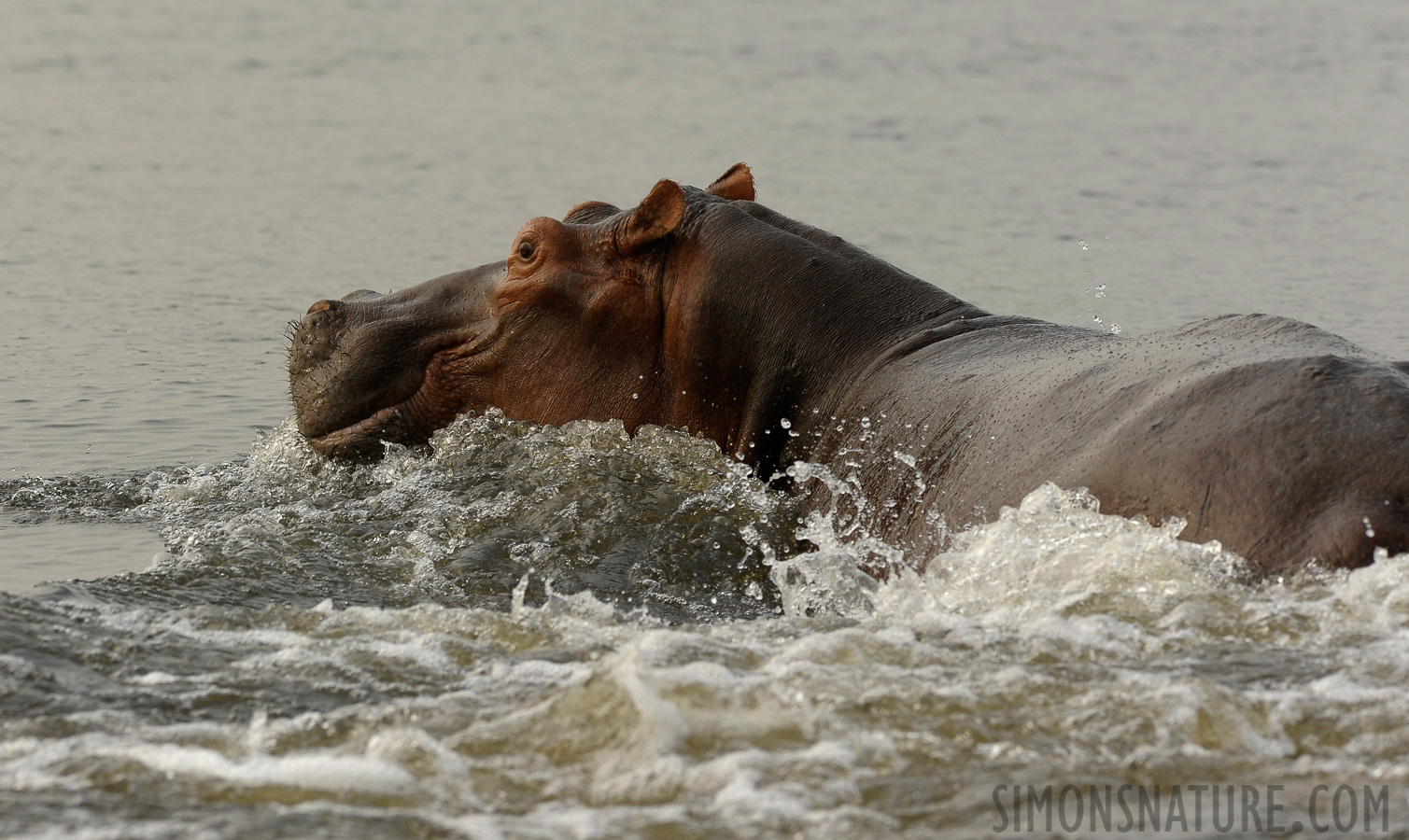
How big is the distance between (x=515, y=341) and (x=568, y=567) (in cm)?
98

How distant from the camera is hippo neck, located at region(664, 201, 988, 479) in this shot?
5691 mm

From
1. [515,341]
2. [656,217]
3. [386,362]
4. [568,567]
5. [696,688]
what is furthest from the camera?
A: [386,362]

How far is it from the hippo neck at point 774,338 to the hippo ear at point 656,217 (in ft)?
0.37

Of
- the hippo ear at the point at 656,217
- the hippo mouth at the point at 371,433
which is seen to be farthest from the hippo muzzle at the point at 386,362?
the hippo ear at the point at 656,217

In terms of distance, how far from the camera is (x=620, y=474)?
19.4 feet

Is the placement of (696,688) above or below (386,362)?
below

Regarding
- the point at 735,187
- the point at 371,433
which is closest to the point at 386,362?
the point at 371,433

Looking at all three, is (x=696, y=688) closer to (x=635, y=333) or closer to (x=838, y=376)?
(x=838, y=376)

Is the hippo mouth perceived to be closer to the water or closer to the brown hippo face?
the brown hippo face

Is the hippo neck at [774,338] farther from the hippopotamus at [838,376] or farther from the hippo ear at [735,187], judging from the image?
the hippo ear at [735,187]

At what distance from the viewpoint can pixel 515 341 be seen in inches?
237

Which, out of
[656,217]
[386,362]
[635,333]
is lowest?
[386,362]

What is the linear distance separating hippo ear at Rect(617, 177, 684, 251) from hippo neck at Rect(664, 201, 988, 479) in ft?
0.37

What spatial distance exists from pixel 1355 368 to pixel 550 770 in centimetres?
225
